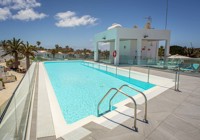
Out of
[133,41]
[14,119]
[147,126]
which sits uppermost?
[133,41]

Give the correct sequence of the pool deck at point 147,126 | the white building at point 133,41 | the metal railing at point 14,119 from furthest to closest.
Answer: the white building at point 133,41, the pool deck at point 147,126, the metal railing at point 14,119

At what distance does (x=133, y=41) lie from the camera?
22.2m

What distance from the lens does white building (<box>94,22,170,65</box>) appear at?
746 inches

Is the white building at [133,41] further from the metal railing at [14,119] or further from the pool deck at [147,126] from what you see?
the metal railing at [14,119]

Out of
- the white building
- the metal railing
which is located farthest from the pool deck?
the white building

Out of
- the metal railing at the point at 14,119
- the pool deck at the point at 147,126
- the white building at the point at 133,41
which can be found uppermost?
the white building at the point at 133,41

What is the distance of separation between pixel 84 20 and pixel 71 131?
122ft

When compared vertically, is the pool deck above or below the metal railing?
below

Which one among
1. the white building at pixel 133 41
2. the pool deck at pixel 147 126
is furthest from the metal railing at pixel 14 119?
the white building at pixel 133 41

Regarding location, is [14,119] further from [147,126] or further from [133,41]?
[133,41]

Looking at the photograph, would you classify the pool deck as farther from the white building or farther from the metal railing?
the white building

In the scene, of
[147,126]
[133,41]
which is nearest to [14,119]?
[147,126]

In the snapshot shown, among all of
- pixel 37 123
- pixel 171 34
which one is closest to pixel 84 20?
pixel 171 34

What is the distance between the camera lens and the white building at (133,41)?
19.0 m
